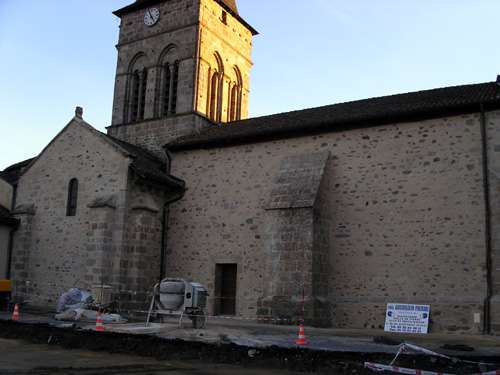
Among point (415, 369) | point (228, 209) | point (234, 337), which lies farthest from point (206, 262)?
point (415, 369)

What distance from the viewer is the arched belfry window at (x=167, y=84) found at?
25006 millimetres

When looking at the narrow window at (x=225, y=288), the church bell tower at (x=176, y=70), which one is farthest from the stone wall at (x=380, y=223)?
the church bell tower at (x=176, y=70)

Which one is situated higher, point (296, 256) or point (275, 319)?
point (296, 256)

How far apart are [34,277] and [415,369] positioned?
16.2 meters

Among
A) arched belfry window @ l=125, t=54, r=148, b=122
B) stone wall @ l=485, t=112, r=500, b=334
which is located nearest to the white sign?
stone wall @ l=485, t=112, r=500, b=334

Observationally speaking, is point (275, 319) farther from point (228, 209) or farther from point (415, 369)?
point (415, 369)

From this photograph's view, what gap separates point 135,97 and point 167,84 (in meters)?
1.79

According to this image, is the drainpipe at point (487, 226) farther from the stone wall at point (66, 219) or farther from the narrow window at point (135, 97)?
the narrow window at point (135, 97)

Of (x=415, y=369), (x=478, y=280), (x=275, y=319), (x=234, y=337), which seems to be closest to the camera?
(x=415, y=369)

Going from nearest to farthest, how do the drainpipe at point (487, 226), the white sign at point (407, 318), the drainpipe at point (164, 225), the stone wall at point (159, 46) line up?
1. the drainpipe at point (487, 226)
2. the white sign at point (407, 318)
3. the drainpipe at point (164, 225)
4. the stone wall at point (159, 46)

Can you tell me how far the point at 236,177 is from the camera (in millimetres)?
19828

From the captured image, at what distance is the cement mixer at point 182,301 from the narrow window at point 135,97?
13.1 metres

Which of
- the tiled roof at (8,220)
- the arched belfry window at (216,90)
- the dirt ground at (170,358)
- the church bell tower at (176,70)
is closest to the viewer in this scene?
the dirt ground at (170,358)

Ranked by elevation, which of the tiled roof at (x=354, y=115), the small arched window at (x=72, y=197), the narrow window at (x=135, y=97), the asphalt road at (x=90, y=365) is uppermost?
the narrow window at (x=135, y=97)
